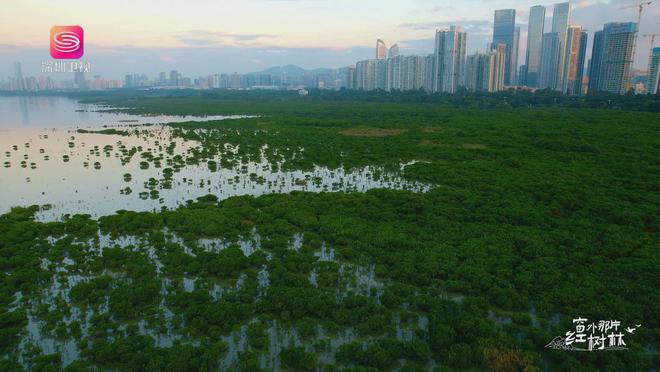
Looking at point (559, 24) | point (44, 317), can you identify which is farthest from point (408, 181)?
point (559, 24)

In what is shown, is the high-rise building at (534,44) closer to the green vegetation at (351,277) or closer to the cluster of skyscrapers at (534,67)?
the cluster of skyscrapers at (534,67)

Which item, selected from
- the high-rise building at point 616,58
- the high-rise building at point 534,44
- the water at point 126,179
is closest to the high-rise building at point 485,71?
the high-rise building at point 616,58

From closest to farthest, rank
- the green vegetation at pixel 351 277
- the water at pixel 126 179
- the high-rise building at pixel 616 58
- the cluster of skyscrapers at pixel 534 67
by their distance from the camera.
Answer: the green vegetation at pixel 351 277
the water at pixel 126 179
the high-rise building at pixel 616 58
the cluster of skyscrapers at pixel 534 67

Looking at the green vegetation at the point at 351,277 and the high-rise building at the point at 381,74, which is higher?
the high-rise building at the point at 381,74

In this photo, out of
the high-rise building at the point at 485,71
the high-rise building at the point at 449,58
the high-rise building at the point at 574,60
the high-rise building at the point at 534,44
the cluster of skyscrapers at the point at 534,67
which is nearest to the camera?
the cluster of skyscrapers at the point at 534,67

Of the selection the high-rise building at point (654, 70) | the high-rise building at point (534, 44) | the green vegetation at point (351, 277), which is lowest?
the green vegetation at point (351, 277)

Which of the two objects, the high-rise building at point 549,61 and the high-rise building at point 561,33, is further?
the high-rise building at point 549,61

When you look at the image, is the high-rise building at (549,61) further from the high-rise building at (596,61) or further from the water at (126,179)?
the water at (126,179)
